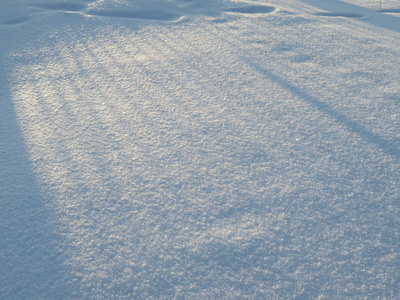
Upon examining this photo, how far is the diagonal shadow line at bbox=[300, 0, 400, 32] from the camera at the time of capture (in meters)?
2.08

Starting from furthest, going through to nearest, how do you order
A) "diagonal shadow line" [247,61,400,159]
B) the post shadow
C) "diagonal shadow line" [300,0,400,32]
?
"diagonal shadow line" [300,0,400,32], "diagonal shadow line" [247,61,400,159], the post shadow

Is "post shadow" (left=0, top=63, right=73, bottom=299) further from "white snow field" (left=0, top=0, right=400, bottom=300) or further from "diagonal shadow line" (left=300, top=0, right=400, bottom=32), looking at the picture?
"diagonal shadow line" (left=300, top=0, right=400, bottom=32)

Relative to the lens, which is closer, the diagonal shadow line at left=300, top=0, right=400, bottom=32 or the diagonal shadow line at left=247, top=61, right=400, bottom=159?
the diagonal shadow line at left=247, top=61, right=400, bottom=159

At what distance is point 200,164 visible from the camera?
1103 millimetres

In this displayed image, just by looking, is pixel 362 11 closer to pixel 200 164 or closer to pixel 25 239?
pixel 200 164

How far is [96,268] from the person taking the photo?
0.81 metres

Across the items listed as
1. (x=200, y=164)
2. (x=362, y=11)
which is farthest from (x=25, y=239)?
(x=362, y=11)

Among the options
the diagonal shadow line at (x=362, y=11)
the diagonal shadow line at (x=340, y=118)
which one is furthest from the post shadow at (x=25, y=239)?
the diagonal shadow line at (x=362, y=11)

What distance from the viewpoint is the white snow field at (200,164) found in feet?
2.59

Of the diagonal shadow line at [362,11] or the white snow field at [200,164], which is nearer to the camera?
the white snow field at [200,164]

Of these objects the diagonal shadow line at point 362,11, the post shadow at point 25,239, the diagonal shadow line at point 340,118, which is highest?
the diagonal shadow line at point 362,11

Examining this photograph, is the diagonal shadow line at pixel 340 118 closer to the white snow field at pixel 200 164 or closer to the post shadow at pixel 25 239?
the white snow field at pixel 200 164

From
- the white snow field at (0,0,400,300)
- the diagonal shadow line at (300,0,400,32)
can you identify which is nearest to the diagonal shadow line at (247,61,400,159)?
the white snow field at (0,0,400,300)

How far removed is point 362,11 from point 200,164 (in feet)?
6.89
